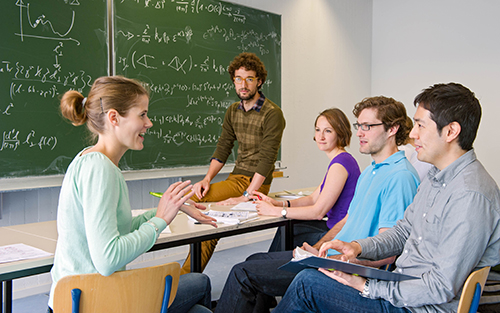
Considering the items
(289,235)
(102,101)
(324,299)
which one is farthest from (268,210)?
(102,101)

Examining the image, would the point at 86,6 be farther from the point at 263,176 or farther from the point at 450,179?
the point at 450,179

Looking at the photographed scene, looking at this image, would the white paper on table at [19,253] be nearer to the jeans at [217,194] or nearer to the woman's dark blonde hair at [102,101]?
the woman's dark blonde hair at [102,101]

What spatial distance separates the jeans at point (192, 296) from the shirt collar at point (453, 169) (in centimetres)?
97

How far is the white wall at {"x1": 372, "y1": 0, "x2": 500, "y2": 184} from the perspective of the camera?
4672mm

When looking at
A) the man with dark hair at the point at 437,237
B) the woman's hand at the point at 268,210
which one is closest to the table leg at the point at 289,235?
the woman's hand at the point at 268,210

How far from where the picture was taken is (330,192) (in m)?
2.32

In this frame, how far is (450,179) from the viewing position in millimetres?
1400

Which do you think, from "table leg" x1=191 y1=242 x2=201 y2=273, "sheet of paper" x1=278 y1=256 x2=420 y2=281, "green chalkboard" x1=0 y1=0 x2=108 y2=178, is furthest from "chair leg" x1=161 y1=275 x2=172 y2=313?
"green chalkboard" x1=0 y1=0 x2=108 y2=178

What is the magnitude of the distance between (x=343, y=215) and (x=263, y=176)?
78 cm

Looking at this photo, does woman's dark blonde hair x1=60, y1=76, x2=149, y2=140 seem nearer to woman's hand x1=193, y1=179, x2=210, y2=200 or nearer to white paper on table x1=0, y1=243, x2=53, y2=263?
white paper on table x1=0, y1=243, x2=53, y2=263

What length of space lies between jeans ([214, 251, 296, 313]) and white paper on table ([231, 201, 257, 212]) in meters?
0.60

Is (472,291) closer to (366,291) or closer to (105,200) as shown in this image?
(366,291)

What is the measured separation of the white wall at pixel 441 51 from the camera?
4672 millimetres

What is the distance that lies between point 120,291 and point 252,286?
0.78 metres
